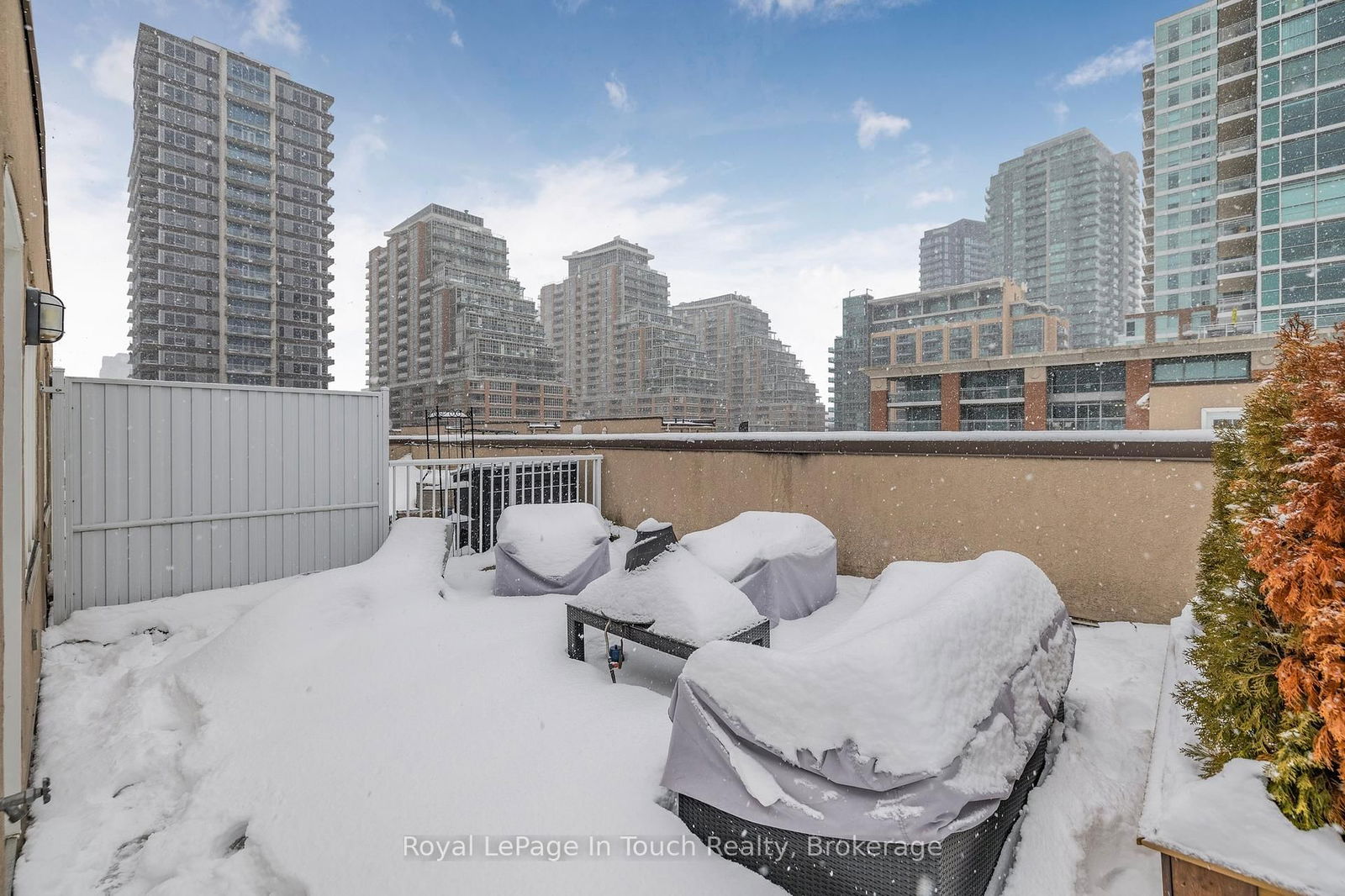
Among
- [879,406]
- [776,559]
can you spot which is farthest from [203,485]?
[879,406]

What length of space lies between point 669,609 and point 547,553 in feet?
8.06

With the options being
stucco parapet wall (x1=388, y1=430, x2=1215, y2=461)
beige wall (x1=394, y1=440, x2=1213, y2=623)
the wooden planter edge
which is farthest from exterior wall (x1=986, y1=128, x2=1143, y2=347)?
the wooden planter edge

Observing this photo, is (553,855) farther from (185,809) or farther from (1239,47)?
(1239,47)

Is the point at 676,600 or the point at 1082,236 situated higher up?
the point at 1082,236

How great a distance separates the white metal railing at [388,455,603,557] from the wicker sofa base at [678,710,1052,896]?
5.22m

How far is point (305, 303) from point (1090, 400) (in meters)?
90.5

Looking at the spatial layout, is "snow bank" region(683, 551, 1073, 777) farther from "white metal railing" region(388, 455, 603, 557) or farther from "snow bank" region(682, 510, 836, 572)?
"white metal railing" region(388, 455, 603, 557)

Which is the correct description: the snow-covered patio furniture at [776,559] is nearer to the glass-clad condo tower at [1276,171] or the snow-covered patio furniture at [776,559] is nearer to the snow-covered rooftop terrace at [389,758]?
the snow-covered rooftop terrace at [389,758]

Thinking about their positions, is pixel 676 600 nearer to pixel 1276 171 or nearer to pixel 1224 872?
pixel 1224 872

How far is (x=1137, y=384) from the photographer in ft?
138

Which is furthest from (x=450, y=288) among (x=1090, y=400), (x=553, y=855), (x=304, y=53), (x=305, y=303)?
(x=553, y=855)

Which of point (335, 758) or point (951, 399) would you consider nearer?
point (335, 758)

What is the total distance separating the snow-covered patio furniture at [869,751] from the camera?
1859mm

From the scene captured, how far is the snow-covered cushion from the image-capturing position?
1.86 metres
